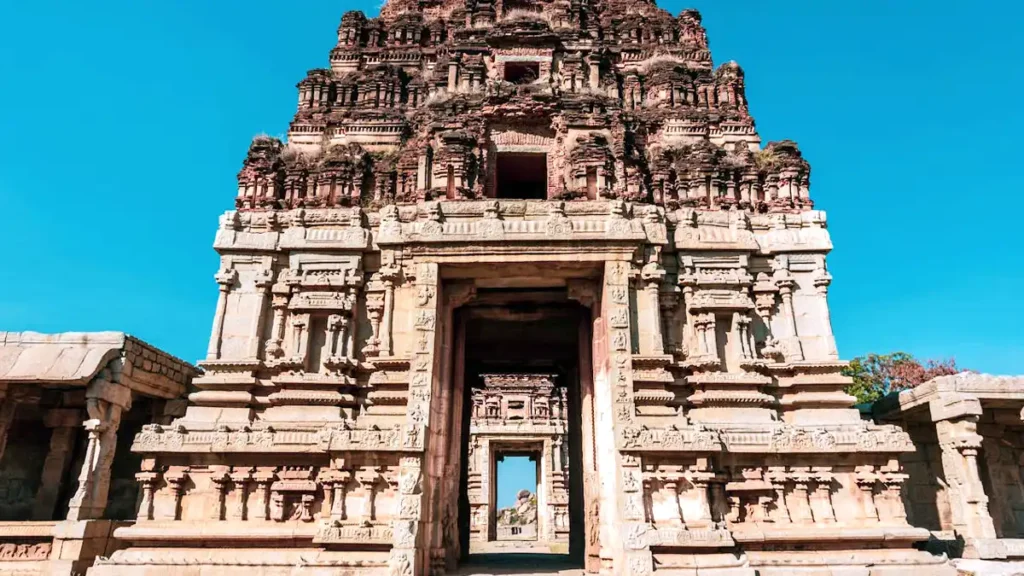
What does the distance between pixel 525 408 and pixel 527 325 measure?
38.7 ft

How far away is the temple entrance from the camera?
1380cm

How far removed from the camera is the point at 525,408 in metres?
26.2

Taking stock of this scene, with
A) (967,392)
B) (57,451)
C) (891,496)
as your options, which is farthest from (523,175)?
(57,451)

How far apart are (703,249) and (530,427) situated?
14942 millimetres

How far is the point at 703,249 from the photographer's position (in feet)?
41.4

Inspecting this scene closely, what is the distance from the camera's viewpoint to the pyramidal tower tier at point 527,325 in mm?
10234

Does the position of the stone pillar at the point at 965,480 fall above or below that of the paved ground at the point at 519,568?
above

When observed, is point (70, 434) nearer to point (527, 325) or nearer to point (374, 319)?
point (374, 319)

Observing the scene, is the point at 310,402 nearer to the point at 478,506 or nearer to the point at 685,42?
the point at 685,42

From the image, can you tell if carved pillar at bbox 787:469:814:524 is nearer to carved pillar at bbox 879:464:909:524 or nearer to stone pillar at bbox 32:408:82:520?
carved pillar at bbox 879:464:909:524

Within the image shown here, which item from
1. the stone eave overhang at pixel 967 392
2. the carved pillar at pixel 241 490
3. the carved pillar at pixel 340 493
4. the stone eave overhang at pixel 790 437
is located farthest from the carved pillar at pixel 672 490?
the carved pillar at pixel 241 490

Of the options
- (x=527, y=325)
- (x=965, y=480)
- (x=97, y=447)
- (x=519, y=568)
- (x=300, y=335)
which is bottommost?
(x=519, y=568)

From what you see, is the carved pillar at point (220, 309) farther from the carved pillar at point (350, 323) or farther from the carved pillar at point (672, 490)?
the carved pillar at point (672, 490)

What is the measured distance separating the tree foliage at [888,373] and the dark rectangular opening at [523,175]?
2094 cm
